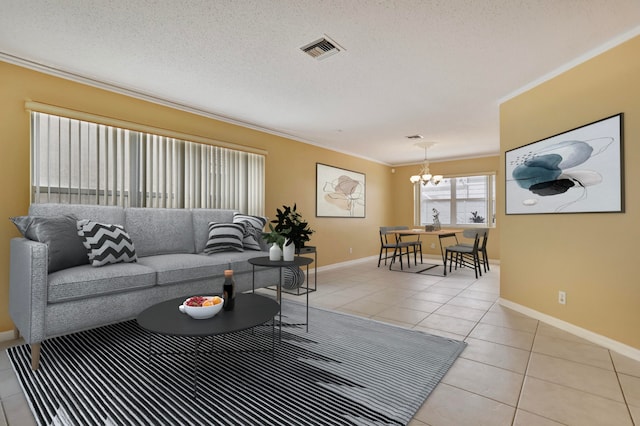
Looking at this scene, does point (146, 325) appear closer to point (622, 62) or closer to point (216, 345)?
point (216, 345)

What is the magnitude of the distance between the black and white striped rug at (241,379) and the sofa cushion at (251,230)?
4.42 feet

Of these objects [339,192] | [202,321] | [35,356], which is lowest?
[35,356]

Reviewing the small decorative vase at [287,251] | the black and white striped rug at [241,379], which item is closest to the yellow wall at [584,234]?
the black and white striped rug at [241,379]

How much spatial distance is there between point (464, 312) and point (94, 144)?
4341mm

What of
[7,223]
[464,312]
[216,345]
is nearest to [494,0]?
[464,312]

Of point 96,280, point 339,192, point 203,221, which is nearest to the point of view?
point 96,280

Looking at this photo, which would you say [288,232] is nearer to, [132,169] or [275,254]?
[275,254]

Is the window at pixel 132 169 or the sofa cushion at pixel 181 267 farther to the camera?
the window at pixel 132 169

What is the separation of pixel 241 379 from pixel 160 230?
213 cm

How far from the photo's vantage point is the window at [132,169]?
9.50 ft

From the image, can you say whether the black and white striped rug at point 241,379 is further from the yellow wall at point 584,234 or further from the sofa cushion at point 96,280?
the yellow wall at point 584,234

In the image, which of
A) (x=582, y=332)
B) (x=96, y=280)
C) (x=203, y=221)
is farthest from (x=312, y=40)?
(x=582, y=332)

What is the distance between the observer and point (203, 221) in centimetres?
377

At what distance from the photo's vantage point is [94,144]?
316 centimetres
